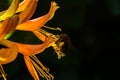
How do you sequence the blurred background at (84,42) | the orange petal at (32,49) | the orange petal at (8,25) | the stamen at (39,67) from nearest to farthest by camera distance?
the orange petal at (8,25) < the orange petal at (32,49) < the stamen at (39,67) < the blurred background at (84,42)

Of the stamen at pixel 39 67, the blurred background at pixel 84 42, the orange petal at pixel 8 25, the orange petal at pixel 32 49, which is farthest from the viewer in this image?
the blurred background at pixel 84 42

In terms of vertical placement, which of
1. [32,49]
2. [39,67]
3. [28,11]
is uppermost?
[28,11]

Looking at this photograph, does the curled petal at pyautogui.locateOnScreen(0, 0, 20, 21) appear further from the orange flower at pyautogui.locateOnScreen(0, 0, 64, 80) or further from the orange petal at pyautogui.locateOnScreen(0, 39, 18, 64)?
the orange petal at pyautogui.locateOnScreen(0, 39, 18, 64)

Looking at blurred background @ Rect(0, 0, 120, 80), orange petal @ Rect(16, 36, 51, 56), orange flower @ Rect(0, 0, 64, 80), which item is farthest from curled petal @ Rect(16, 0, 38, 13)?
blurred background @ Rect(0, 0, 120, 80)

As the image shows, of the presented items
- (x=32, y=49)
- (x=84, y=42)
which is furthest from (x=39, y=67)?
(x=84, y=42)

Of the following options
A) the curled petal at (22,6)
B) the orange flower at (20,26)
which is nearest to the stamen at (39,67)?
the orange flower at (20,26)

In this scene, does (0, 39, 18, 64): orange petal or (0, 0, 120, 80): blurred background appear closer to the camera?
(0, 39, 18, 64): orange petal

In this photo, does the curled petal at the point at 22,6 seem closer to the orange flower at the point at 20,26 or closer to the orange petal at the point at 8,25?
the orange flower at the point at 20,26

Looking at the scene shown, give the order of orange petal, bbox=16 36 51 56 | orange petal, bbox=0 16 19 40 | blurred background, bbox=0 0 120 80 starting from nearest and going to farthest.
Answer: orange petal, bbox=0 16 19 40 < orange petal, bbox=16 36 51 56 < blurred background, bbox=0 0 120 80

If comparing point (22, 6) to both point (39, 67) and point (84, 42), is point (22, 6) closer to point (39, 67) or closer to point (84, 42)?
point (39, 67)
